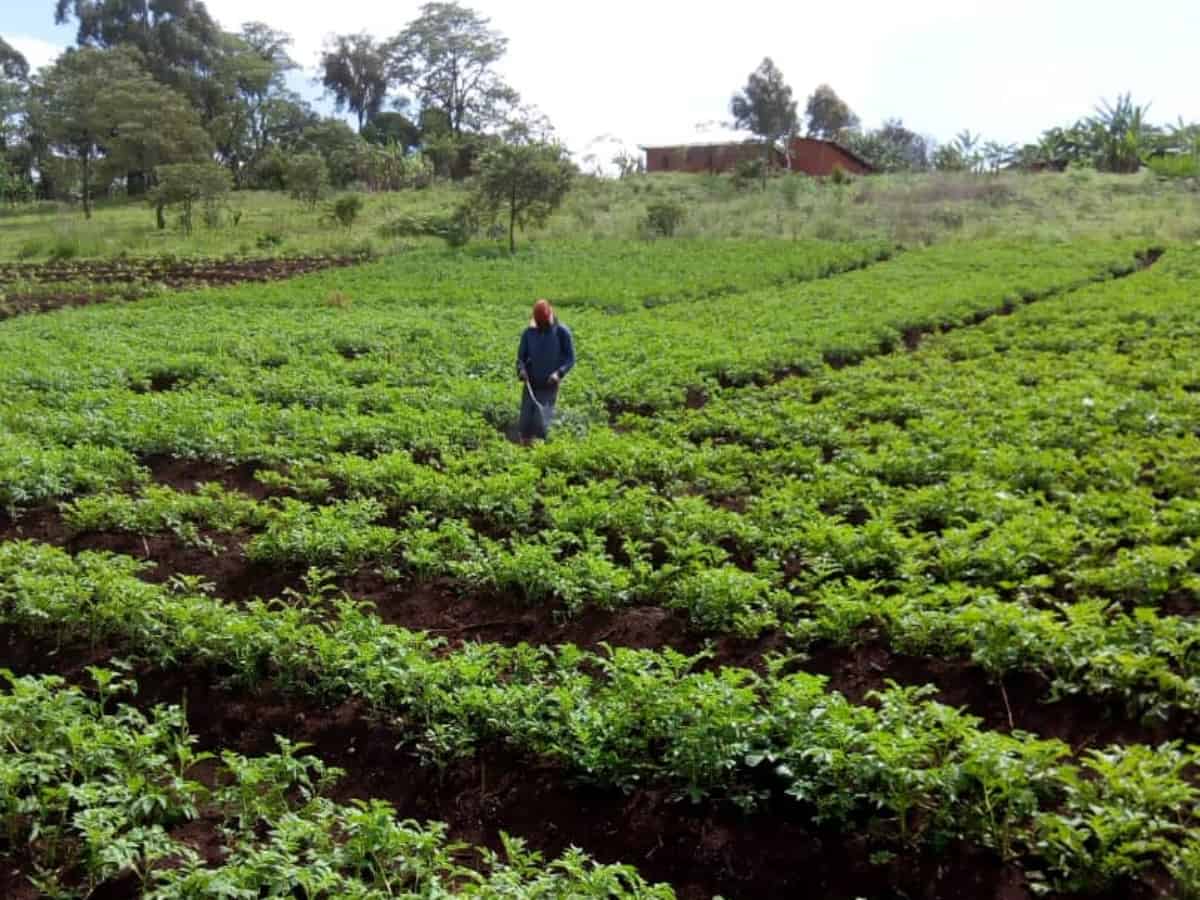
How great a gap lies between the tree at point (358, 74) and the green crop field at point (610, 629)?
2523 inches

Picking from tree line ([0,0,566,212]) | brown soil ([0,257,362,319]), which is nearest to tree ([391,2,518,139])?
tree line ([0,0,566,212])

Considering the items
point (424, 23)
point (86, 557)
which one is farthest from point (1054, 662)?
point (424, 23)

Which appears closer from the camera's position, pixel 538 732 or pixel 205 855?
pixel 205 855

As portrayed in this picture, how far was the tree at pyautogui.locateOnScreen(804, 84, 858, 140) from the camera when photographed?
75188 millimetres

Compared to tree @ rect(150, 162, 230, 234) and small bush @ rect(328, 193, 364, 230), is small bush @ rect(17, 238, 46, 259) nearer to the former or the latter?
tree @ rect(150, 162, 230, 234)

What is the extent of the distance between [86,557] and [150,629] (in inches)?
56.0

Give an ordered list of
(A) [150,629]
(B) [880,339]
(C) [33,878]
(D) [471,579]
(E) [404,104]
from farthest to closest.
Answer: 1. (E) [404,104]
2. (B) [880,339]
3. (D) [471,579]
4. (A) [150,629]
5. (C) [33,878]

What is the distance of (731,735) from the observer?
14.5 ft

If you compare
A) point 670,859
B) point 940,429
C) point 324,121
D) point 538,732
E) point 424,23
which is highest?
point 424,23

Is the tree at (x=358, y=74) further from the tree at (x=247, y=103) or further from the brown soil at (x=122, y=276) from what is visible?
the brown soil at (x=122, y=276)

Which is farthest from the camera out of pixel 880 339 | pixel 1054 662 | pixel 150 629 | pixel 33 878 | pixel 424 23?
pixel 424 23

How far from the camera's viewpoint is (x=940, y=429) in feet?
31.8

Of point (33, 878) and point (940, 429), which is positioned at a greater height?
point (940, 429)

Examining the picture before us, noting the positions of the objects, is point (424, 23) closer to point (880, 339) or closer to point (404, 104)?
point (404, 104)
